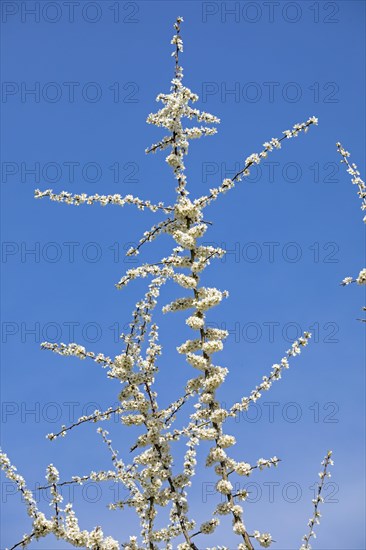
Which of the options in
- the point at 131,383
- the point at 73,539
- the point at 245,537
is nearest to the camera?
the point at 73,539

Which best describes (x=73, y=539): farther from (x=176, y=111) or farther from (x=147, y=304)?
(x=176, y=111)

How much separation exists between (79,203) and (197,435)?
4817 millimetres

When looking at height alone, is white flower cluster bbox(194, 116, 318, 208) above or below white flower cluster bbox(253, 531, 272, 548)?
above

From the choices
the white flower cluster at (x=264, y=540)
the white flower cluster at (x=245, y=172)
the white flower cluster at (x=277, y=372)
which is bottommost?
the white flower cluster at (x=264, y=540)

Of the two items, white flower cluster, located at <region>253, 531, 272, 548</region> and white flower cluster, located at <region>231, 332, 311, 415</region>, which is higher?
white flower cluster, located at <region>231, 332, 311, 415</region>

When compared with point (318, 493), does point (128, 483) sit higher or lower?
higher

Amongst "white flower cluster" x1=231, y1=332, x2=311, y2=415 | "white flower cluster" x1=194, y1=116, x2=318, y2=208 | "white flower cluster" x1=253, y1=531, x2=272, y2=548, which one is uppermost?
"white flower cluster" x1=194, y1=116, x2=318, y2=208

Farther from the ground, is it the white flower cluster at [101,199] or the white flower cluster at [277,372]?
the white flower cluster at [101,199]

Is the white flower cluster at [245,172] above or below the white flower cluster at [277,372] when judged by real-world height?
above

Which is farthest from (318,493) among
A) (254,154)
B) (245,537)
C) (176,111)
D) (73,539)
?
(176,111)

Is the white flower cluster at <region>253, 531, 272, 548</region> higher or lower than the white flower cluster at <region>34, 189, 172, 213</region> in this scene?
lower

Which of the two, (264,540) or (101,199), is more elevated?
(101,199)

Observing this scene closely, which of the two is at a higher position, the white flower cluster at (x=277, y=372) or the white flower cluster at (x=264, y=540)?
the white flower cluster at (x=277, y=372)

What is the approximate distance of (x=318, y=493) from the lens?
11930 millimetres
